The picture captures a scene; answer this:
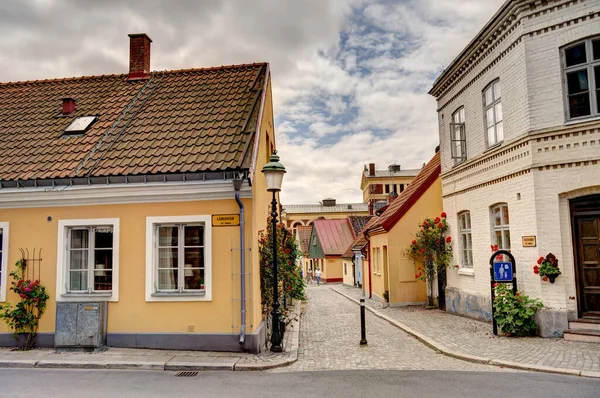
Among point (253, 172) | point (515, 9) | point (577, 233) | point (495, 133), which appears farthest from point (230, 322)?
point (515, 9)

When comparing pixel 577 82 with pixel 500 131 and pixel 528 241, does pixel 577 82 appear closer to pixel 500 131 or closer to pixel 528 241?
pixel 500 131

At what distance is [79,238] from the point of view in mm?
9906

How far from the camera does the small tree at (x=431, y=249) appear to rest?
15.7 m

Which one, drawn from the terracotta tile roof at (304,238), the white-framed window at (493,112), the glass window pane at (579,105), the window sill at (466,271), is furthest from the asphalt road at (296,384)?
the terracotta tile roof at (304,238)

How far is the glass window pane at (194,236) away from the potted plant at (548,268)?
7.44 metres

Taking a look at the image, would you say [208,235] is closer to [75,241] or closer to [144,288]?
[144,288]

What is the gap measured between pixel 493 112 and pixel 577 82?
2442 millimetres

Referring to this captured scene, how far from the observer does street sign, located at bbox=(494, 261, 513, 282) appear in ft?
35.2

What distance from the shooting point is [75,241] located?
988 centimetres

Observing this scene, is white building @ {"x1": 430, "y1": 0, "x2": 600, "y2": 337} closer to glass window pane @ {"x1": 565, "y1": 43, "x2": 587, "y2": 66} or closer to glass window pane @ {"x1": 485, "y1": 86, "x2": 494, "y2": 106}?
glass window pane @ {"x1": 565, "y1": 43, "x2": 587, "y2": 66}

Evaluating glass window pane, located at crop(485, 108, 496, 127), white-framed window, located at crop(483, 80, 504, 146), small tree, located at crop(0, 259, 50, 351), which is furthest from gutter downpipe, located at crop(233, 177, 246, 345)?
glass window pane, located at crop(485, 108, 496, 127)

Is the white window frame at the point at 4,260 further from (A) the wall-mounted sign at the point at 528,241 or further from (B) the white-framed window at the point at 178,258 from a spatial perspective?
(A) the wall-mounted sign at the point at 528,241

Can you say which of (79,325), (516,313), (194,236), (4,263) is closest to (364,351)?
(516,313)

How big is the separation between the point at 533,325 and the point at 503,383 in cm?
387
